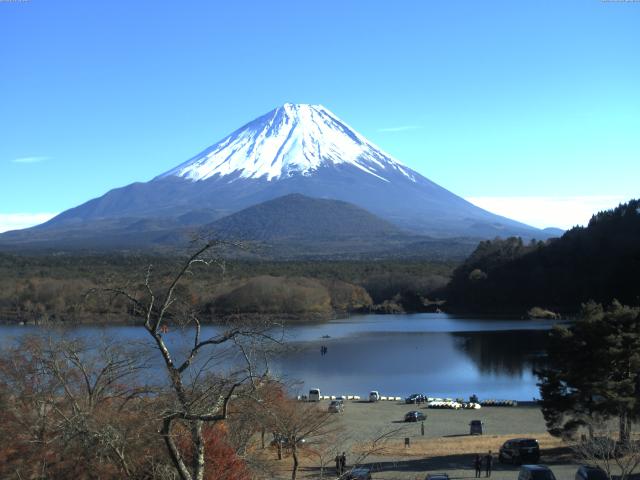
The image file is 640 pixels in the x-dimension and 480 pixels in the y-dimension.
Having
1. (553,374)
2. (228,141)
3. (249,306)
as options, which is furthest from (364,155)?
(553,374)

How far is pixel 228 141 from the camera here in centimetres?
16938

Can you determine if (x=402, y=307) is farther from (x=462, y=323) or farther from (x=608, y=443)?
(x=608, y=443)

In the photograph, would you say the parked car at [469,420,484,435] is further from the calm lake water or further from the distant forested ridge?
the distant forested ridge

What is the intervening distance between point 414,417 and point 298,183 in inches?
5522

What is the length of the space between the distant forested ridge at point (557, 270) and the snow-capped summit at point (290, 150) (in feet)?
Answer: 352

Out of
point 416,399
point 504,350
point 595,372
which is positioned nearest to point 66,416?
point 595,372

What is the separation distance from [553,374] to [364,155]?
158 metres

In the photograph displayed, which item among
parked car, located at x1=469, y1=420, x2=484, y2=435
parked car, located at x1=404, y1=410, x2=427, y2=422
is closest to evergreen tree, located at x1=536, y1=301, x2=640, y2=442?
parked car, located at x1=469, y1=420, x2=484, y2=435

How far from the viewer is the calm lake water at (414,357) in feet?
79.5

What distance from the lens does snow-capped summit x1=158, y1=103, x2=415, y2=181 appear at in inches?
6467

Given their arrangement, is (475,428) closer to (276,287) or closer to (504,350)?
(504,350)

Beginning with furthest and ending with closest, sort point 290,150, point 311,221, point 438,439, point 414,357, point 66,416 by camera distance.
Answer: point 290,150 → point 311,221 → point 414,357 → point 438,439 → point 66,416

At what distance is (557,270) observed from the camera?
169 ft

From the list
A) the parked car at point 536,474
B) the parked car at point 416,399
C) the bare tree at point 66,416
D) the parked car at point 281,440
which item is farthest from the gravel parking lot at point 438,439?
the bare tree at point 66,416
